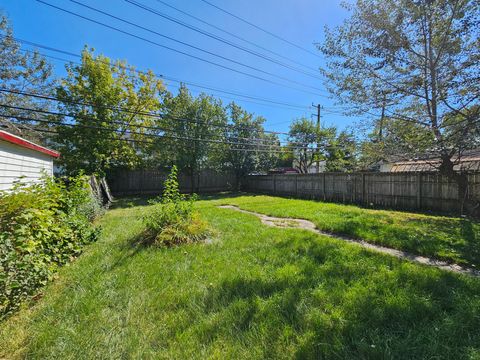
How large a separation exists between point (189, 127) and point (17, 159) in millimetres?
10700

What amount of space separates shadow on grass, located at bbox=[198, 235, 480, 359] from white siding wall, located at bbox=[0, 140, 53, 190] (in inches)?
161

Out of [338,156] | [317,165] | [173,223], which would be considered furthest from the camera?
[317,165]

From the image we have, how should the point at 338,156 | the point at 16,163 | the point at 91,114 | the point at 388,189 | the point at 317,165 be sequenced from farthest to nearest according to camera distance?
the point at 317,165 → the point at 338,156 → the point at 91,114 → the point at 388,189 → the point at 16,163

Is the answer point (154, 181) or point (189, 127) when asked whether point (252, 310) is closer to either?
point (189, 127)

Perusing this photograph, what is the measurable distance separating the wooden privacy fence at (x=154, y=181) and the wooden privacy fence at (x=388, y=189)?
6.31 meters

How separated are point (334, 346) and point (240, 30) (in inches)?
351

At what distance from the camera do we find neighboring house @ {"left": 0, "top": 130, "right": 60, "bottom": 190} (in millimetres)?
4461

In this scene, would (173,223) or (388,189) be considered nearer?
(173,223)

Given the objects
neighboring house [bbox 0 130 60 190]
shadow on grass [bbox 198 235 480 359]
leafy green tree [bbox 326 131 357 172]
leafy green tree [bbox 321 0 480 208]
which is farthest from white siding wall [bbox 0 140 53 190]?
leafy green tree [bbox 326 131 357 172]

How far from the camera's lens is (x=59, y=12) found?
5.64m

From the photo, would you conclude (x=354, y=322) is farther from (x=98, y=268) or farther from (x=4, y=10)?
(x=4, y=10)

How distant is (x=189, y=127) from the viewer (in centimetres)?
1525

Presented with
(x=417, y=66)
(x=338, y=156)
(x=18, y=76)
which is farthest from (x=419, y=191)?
(x=18, y=76)

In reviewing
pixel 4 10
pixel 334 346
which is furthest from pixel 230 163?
pixel 334 346
